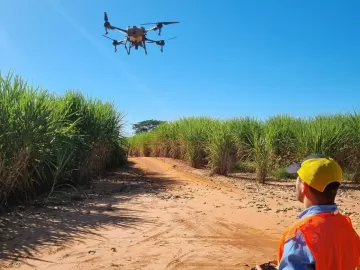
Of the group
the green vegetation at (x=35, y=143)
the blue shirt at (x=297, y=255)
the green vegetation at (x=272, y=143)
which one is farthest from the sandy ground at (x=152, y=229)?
the blue shirt at (x=297, y=255)

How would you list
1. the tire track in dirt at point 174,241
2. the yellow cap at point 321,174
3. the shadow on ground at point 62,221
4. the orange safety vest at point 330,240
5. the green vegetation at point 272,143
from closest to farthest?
the orange safety vest at point 330,240 → the yellow cap at point 321,174 → the tire track in dirt at point 174,241 → the shadow on ground at point 62,221 → the green vegetation at point 272,143

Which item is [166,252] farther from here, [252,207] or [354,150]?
[354,150]

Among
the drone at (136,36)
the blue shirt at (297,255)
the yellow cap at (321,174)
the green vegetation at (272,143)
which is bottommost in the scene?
the blue shirt at (297,255)

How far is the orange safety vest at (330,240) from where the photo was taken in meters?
1.89

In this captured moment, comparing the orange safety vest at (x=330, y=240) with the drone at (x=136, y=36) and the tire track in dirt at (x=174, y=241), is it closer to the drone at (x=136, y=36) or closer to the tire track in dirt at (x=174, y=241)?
the tire track in dirt at (x=174, y=241)

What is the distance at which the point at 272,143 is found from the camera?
32.6 feet

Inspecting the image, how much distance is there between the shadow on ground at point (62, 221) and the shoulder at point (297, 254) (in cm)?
283

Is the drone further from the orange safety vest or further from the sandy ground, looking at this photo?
→ the orange safety vest

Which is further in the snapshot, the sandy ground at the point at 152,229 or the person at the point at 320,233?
the sandy ground at the point at 152,229

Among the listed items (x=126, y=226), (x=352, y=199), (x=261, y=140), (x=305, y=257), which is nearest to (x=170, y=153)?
(x=261, y=140)

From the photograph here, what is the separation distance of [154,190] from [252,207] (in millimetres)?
2375

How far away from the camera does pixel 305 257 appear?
6.30ft

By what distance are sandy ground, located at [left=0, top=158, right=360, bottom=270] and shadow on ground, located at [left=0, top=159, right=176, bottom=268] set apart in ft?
0.03

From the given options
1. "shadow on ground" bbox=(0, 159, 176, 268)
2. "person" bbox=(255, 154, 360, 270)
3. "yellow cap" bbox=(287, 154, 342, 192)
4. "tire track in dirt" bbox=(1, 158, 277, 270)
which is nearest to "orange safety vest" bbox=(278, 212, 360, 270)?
"person" bbox=(255, 154, 360, 270)
